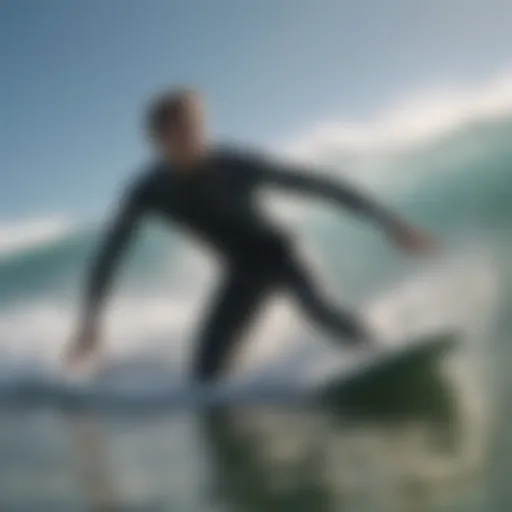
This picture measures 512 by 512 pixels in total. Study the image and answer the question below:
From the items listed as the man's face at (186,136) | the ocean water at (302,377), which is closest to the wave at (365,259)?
the ocean water at (302,377)

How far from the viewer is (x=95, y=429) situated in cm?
144

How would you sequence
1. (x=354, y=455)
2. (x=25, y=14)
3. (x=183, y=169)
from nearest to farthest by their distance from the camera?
(x=354, y=455) < (x=183, y=169) < (x=25, y=14)


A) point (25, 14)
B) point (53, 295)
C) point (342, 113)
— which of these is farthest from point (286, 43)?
point (53, 295)

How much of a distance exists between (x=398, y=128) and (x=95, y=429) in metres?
0.70

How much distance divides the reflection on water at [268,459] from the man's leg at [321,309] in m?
0.09

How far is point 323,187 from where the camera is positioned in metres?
1.44

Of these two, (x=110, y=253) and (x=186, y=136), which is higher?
(x=186, y=136)

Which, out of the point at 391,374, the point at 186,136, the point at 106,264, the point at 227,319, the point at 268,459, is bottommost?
the point at 268,459

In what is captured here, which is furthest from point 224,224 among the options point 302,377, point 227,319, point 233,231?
point 302,377

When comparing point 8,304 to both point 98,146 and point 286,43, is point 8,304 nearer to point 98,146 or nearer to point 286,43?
point 98,146

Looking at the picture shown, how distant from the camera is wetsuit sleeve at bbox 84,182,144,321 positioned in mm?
1482

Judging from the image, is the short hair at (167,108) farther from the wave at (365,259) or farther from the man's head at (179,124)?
the wave at (365,259)

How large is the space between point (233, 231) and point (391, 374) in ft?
1.12

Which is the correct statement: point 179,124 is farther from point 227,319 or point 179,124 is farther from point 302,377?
point 302,377
